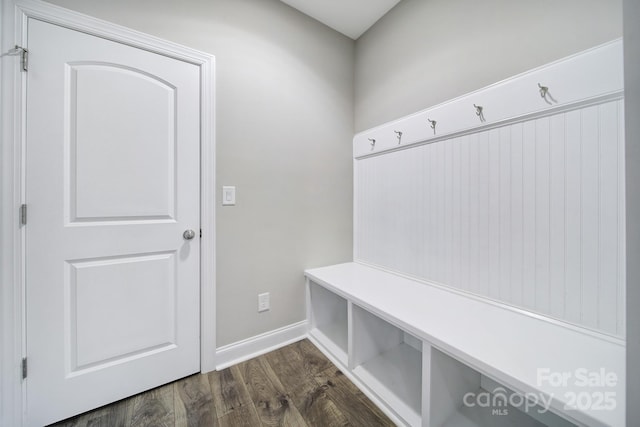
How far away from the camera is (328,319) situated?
1.98 meters

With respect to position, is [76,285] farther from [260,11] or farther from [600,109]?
[600,109]

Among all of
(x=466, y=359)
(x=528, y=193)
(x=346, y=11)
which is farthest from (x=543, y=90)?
(x=346, y=11)

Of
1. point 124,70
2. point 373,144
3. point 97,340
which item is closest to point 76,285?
point 97,340

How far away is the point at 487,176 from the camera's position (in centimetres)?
126

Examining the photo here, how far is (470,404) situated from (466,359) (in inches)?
21.9

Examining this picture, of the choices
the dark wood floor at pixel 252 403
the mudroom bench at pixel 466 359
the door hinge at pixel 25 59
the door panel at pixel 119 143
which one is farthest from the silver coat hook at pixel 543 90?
the door hinge at pixel 25 59

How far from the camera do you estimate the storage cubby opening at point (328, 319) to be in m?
1.72

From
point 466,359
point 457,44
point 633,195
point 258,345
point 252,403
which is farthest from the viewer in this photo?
point 258,345

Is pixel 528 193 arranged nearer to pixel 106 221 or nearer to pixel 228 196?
pixel 228 196

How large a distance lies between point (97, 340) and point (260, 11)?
7.21ft

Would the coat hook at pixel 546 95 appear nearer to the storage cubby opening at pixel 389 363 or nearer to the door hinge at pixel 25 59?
the storage cubby opening at pixel 389 363

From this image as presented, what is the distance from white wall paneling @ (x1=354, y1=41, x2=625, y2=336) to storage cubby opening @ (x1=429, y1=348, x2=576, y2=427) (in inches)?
17.2

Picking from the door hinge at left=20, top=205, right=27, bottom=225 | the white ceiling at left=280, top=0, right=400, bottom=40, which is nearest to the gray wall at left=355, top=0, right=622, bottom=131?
the white ceiling at left=280, top=0, right=400, bottom=40

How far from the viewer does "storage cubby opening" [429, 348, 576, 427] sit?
1.03m
